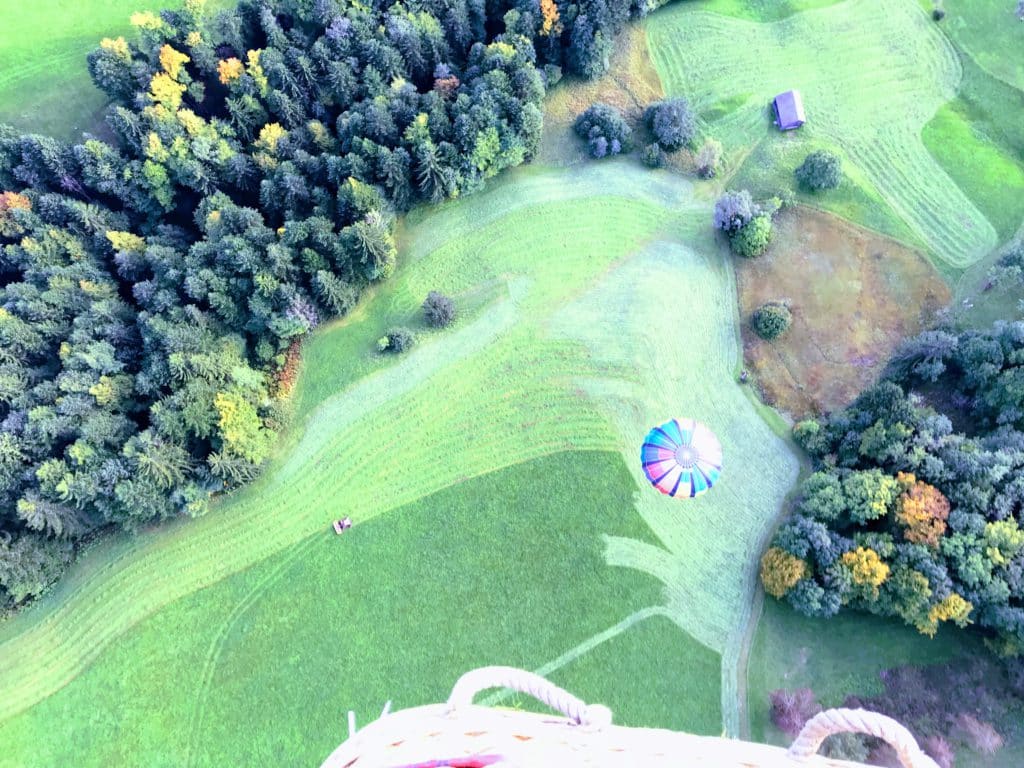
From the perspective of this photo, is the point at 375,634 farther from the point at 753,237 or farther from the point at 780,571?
the point at 753,237

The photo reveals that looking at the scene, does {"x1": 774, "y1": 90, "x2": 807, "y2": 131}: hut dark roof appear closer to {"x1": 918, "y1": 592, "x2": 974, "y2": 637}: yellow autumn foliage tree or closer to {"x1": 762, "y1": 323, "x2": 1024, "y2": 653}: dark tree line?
{"x1": 762, "y1": 323, "x2": 1024, "y2": 653}: dark tree line

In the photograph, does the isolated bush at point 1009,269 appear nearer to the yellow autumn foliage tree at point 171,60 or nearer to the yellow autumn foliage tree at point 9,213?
the yellow autumn foliage tree at point 171,60

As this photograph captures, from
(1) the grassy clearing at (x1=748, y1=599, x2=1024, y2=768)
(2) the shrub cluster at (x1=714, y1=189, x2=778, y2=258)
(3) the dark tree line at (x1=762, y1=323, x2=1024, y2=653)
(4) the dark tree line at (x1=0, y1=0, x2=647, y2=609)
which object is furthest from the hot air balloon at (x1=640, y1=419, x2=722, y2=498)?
(4) the dark tree line at (x1=0, y1=0, x2=647, y2=609)

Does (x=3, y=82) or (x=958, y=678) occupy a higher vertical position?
(x=3, y=82)

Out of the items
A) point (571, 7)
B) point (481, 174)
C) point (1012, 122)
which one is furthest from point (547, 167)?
point (1012, 122)

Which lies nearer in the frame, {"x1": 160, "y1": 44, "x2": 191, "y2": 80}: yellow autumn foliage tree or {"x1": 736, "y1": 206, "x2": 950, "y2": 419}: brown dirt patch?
{"x1": 736, "y1": 206, "x2": 950, "y2": 419}: brown dirt patch

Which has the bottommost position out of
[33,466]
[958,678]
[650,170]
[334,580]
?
[958,678]

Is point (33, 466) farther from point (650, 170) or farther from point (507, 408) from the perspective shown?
point (650, 170)
